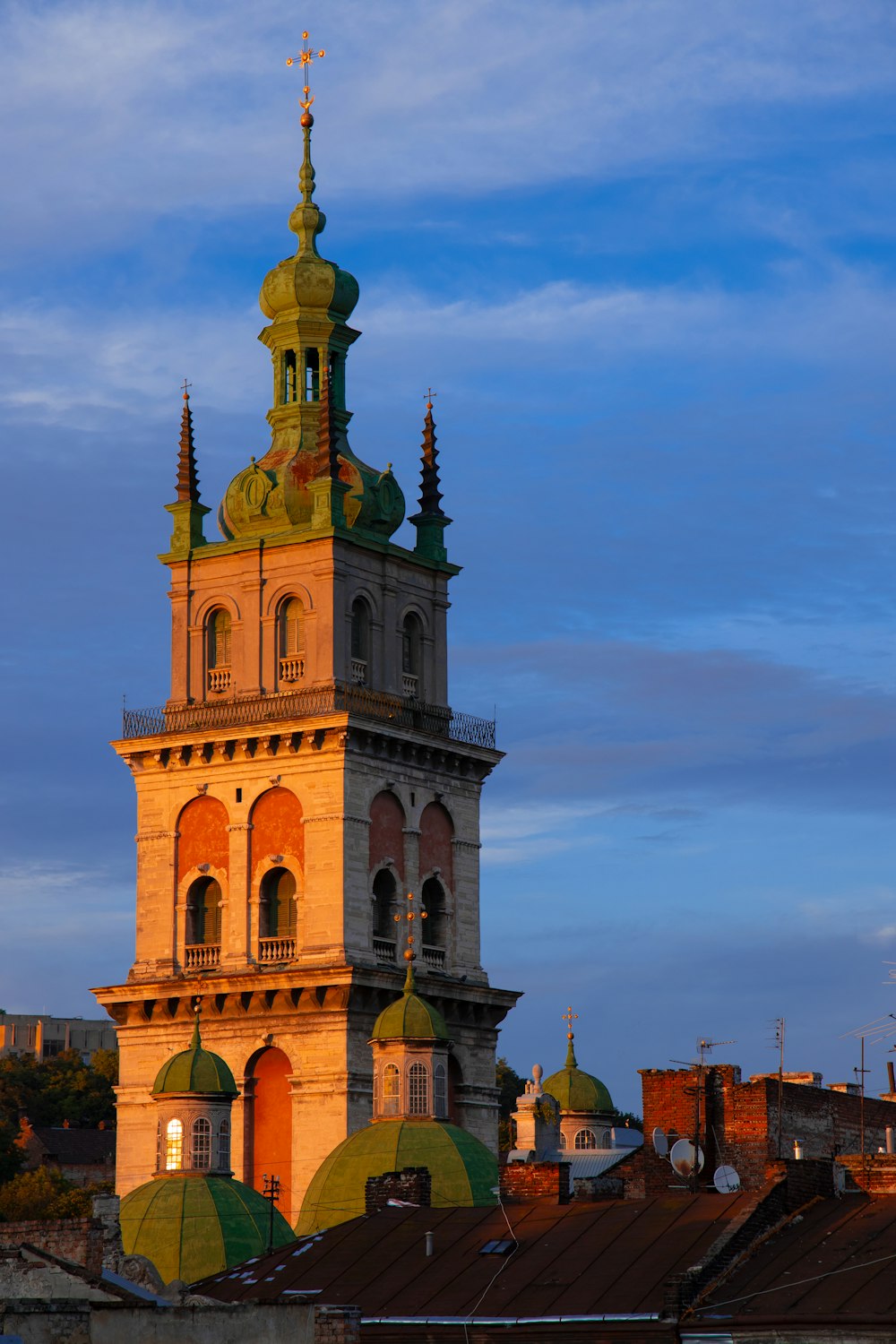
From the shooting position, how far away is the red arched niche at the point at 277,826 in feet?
337

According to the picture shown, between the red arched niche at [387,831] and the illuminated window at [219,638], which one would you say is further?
the illuminated window at [219,638]

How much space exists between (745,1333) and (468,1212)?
1274 cm

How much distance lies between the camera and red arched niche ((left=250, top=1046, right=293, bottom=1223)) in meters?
99.4

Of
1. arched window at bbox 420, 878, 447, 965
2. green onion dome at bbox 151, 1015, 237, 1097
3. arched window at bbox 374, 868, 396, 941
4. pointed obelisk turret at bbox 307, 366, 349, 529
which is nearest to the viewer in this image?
green onion dome at bbox 151, 1015, 237, 1097

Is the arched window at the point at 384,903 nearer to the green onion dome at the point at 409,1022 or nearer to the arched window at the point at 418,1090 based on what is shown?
the green onion dome at the point at 409,1022

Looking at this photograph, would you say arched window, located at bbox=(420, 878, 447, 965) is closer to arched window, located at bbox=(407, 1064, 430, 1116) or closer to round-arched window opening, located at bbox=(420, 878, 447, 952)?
round-arched window opening, located at bbox=(420, 878, 447, 952)

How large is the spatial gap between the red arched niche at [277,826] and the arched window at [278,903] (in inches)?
26.1

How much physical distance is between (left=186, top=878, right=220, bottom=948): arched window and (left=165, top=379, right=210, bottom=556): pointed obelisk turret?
11040 mm

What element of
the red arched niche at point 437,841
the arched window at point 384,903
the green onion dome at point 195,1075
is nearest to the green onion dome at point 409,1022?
the green onion dome at point 195,1075

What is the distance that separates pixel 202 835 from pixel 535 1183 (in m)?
38.0

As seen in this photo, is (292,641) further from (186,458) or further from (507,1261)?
(507,1261)

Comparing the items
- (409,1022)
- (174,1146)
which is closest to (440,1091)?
(409,1022)

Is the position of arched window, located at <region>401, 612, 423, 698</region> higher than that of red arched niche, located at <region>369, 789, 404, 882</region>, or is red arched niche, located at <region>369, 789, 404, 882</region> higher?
arched window, located at <region>401, 612, 423, 698</region>

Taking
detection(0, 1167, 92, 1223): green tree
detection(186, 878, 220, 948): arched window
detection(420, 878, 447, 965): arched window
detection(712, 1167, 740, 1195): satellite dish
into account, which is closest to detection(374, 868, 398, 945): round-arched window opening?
detection(420, 878, 447, 965): arched window
